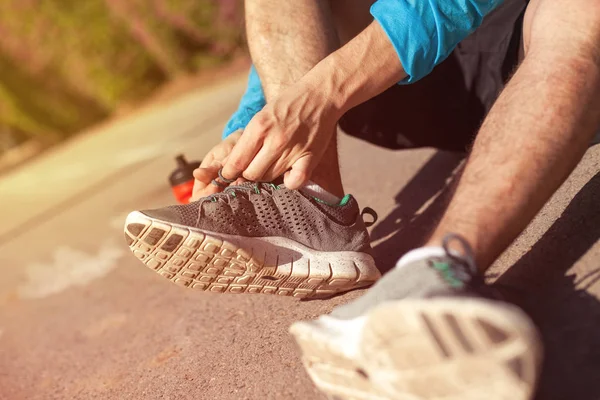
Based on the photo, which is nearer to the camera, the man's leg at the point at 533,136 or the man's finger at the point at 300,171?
the man's leg at the point at 533,136

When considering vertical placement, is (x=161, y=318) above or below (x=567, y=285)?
above

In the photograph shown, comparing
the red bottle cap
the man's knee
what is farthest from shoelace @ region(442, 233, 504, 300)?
the red bottle cap

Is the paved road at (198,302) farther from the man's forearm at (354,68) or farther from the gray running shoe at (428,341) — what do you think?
the man's forearm at (354,68)

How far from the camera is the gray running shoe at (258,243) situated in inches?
51.2

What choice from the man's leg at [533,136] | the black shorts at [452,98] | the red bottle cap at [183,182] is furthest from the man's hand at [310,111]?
the red bottle cap at [183,182]

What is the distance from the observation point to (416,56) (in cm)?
135

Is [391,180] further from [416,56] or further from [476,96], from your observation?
[416,56]

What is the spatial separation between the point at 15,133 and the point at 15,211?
2.06 meters

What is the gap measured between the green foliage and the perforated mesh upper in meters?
4.42

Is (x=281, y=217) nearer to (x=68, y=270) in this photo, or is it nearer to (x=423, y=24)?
(x=423, y=24)

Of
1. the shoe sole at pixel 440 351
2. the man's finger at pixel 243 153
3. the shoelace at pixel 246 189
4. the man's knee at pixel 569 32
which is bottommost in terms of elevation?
the shoe sole at pixel 440 351

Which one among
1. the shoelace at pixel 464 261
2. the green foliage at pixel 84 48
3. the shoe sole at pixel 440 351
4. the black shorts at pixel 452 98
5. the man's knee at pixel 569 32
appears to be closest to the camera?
the shoe sole at pixel 440 351

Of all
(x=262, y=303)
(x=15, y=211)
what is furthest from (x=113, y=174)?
(x=262, y=303)

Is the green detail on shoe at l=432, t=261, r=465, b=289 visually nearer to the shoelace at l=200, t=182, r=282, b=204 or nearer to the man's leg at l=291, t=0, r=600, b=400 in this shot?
the man's leg at l=291, t=0, r=600, b=400
